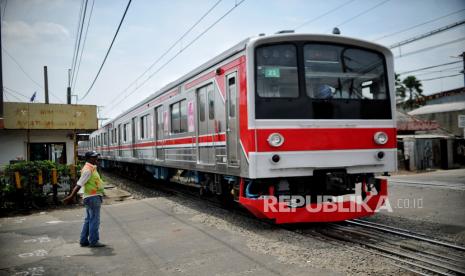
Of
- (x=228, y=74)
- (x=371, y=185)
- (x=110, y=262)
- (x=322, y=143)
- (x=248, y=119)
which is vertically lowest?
(x=110, y=262)

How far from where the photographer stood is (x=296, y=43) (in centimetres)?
695

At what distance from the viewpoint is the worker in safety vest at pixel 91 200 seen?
21.5 ft

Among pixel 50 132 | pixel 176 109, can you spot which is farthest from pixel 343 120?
pixel 50 132

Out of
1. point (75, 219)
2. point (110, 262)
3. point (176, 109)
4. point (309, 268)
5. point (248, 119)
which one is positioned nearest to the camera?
point (309, 268)

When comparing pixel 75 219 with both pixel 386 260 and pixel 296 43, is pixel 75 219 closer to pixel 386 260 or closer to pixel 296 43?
pixel 296 43

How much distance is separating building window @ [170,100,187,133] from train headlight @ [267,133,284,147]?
388cm

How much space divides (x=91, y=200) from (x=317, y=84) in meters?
4.16

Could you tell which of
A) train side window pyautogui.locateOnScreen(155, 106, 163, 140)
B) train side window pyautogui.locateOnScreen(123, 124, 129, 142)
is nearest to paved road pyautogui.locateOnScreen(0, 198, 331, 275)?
train side window pyautogui.locateOnScreen(155, 106, 163, 140)

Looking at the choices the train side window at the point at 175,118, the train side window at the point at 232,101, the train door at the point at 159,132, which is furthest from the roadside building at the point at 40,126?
the train side window at the point at 232,101

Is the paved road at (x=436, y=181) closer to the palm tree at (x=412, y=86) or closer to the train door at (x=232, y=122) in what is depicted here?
the train door at (x=232, y=122)

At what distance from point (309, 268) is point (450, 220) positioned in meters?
4.00

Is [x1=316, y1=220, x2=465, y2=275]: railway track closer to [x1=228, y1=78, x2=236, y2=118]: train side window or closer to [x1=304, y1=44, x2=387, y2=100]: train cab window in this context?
[x1=304, y1=44, x2=387, y2=100]: train cab window

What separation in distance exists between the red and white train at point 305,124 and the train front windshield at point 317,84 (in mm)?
17

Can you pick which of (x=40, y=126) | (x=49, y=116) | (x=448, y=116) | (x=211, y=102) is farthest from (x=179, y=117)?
(x=448, y=116)
